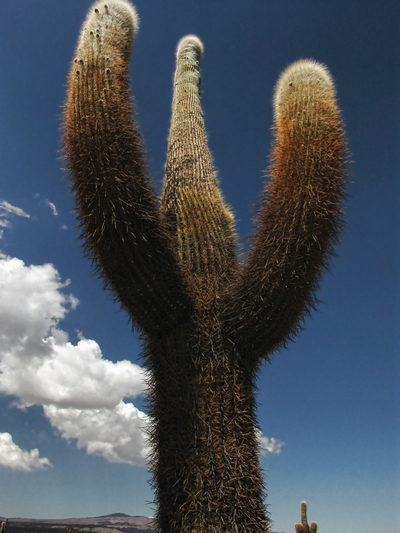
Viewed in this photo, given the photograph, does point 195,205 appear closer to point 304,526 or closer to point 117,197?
point 117,197

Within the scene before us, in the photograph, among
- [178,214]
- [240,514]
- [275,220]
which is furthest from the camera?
[178,214]

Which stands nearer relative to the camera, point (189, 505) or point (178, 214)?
point (189, 505)

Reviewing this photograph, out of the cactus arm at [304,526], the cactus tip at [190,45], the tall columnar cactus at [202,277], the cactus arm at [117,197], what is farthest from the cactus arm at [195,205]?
the cactus arm at [304,526]

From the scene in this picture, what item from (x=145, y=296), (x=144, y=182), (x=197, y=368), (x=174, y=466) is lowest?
(x=174, y=466)

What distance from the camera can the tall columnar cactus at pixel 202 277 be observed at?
2443 millimetres

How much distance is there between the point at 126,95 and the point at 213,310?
191 centimetres

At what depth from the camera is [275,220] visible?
106 inches

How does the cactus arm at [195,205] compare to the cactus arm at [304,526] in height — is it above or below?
above

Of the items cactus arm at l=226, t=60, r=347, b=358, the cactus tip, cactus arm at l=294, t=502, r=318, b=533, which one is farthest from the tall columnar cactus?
Answer: the cactus tip

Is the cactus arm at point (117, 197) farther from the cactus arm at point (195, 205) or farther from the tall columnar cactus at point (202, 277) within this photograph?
the cactus arm at point (195, 205)

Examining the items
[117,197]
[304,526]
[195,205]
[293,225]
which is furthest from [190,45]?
[304,526]

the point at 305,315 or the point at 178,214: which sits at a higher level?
A: the point at 178,214

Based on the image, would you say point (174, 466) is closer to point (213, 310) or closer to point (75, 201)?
point (213, 310)

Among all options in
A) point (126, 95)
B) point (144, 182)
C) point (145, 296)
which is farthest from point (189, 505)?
point (126, 95)
